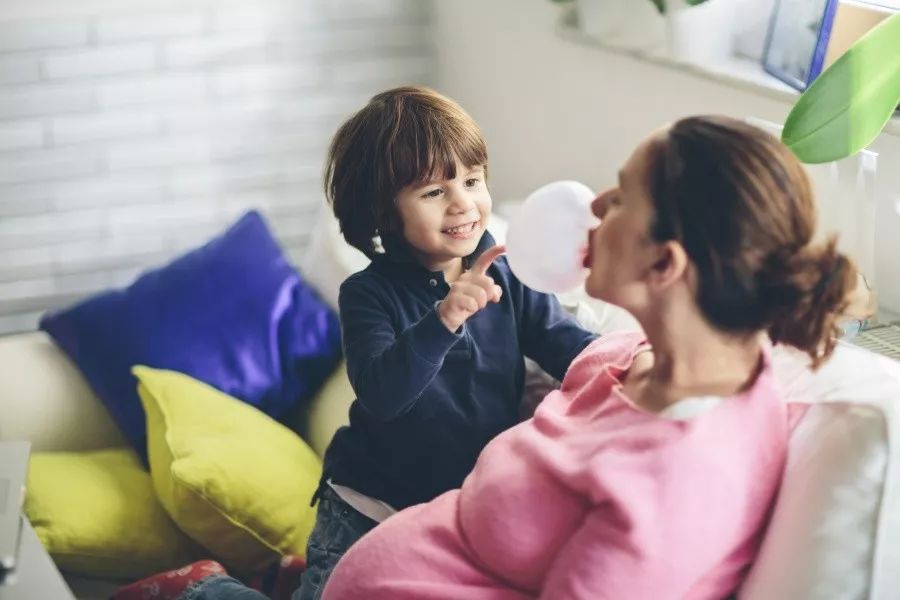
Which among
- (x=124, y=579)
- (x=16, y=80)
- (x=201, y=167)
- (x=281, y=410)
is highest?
(x=16, y=80)

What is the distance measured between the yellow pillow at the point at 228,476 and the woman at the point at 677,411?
725 mm

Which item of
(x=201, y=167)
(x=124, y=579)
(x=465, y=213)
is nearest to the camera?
(x=465, y=213)

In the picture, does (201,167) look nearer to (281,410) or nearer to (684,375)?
(281,410)

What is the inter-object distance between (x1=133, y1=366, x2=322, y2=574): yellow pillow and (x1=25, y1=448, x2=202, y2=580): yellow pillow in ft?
0.15

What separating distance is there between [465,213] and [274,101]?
1.32m

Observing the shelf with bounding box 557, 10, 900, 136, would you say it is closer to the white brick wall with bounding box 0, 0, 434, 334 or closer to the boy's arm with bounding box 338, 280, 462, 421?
the white brick wall with bounding box 0, 0, 434, 334

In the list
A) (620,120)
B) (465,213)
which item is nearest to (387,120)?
(465,213)

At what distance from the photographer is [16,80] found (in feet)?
8.36

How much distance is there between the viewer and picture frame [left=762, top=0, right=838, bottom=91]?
1.92m

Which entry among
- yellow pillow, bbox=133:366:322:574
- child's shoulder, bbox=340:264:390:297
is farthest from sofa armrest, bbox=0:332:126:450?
child's shoulder, bbox=340:264:390:297

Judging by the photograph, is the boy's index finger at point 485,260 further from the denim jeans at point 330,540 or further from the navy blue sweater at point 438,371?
the denim jeans at point 330,540

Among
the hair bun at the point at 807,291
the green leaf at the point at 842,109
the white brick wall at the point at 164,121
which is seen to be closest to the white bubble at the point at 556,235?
the hair bun at the point at 807,291

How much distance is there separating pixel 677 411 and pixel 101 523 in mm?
1168

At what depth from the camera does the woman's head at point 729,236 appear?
112 cm
